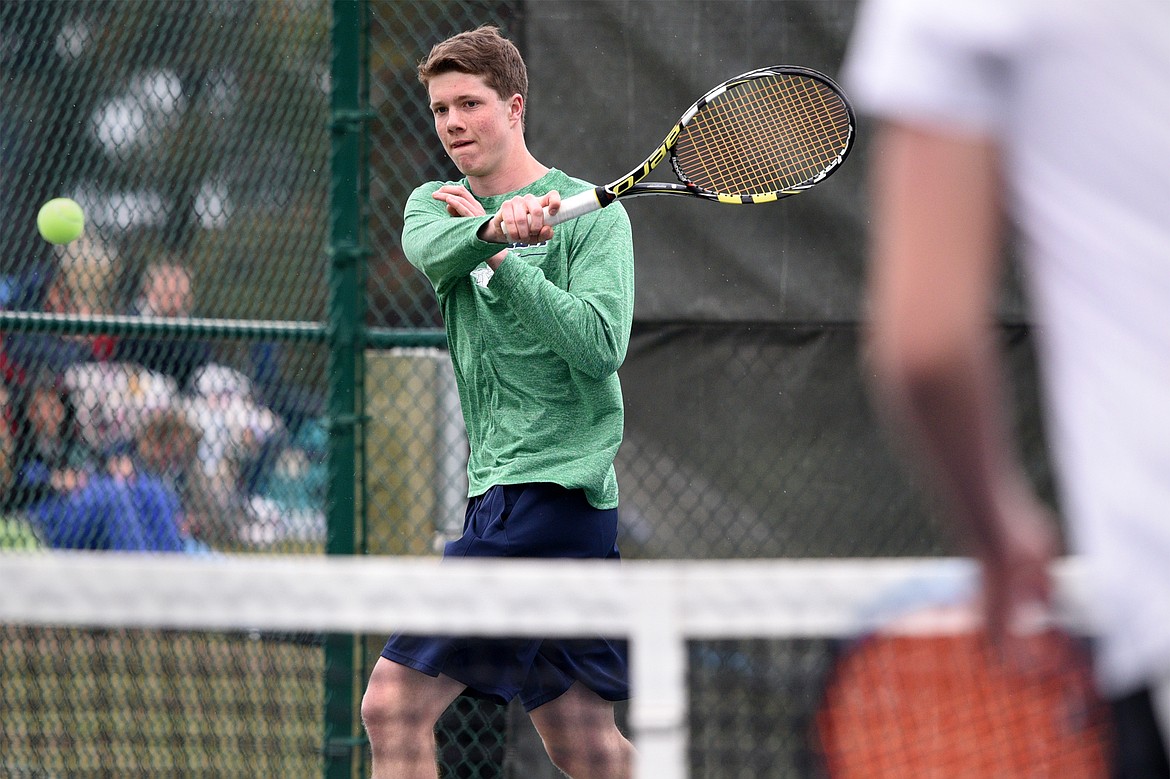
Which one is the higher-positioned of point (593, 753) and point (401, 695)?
point (401, 695)

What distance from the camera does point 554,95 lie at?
11.9 ft

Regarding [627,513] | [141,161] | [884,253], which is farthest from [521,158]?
[884,253]

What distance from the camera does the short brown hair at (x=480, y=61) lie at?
2.83 m

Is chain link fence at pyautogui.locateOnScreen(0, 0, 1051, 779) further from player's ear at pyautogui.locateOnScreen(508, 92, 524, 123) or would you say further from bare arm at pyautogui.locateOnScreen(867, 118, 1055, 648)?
bare arm at pyautogui.locateOnScreen(867, 118, 1055, 648)

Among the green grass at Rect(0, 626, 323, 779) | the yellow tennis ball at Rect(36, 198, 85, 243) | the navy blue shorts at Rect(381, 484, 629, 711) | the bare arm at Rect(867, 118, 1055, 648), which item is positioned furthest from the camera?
the yellow tennis ball at Rect(36, 198, 85, 243)

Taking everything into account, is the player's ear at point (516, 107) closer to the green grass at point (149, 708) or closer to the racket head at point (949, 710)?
the green grass at point (149, 708)

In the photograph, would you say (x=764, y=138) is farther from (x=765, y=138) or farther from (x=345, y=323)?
(x=345, y=323)

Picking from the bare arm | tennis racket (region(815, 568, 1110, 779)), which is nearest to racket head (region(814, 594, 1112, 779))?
tennis racket (region(815, 568, 1110, 779))

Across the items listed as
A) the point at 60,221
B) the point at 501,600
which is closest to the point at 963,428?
the point at 501,600

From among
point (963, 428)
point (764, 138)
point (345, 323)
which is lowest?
point (345, 323)

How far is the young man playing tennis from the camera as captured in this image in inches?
107

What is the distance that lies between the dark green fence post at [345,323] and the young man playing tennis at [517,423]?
78cm

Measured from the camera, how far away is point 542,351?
2805 millimetres

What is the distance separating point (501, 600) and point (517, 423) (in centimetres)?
134
